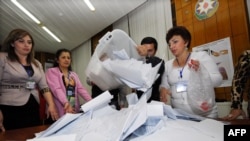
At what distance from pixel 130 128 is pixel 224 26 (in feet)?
7.70

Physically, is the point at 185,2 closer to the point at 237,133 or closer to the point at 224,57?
the point at 224,57

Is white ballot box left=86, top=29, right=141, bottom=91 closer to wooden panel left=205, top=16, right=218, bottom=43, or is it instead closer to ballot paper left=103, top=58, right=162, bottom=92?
ballot paper left=103, top=58, right=162, bottom=92

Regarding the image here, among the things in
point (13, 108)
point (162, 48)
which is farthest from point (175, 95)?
point (162, 48)

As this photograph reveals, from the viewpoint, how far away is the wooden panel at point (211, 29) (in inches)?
97.1

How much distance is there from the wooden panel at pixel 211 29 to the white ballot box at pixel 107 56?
203 cm

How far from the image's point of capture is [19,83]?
1.16 meters

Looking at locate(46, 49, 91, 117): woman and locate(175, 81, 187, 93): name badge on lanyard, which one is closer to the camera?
locate(175, 81, 187, 93): name badge on lanyard

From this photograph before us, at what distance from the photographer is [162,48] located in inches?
131

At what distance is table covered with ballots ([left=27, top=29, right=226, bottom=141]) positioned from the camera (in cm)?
44

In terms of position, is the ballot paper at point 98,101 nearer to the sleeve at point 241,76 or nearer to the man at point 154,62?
the man at point 154,62

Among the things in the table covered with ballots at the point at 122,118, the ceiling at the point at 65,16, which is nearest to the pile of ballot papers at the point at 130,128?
the table covered with ballots at the point at 122,118

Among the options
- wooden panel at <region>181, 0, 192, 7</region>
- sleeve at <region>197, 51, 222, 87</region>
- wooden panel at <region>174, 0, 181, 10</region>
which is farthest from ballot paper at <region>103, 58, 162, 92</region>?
wooden panel at <region>174, 0, 181, 10</region>

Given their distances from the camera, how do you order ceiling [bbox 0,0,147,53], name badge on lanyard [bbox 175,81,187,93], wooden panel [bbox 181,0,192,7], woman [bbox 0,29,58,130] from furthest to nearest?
ceiling [bbox 0,0,147,53]
wooden panel [bbox 181,0,192,7]
woman [bbox 0,29,58,130]
name badge on lanyard [bbox 175,81,187,93]

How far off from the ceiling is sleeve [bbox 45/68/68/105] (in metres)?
2.43
